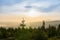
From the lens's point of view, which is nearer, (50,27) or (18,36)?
(18,36)

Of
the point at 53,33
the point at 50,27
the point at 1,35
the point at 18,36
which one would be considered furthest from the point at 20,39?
the point at 50,27

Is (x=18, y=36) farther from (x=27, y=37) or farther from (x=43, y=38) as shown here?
(x=43, y=38)

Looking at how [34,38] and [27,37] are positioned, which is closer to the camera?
[27,37]

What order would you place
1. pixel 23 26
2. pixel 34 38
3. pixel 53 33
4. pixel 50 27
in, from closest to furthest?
pixel 23 26, pixel 34 38, pixel 53 33, pixel 50 27

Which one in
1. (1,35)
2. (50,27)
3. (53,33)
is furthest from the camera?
(50,27)

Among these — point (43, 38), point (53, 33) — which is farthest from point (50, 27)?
point (43, 38)

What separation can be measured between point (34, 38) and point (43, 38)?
2.55 m

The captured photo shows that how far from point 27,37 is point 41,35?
9.48 metres

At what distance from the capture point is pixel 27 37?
3566 centimetres

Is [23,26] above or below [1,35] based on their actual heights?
above

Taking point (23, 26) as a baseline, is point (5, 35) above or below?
below

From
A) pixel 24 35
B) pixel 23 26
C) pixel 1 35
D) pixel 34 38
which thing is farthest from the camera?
pixel 1 35

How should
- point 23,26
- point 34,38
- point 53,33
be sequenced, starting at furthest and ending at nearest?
point 53,33
point 34,38
point 23,26

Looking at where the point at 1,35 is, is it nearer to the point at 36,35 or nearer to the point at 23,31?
the point at 36,35
